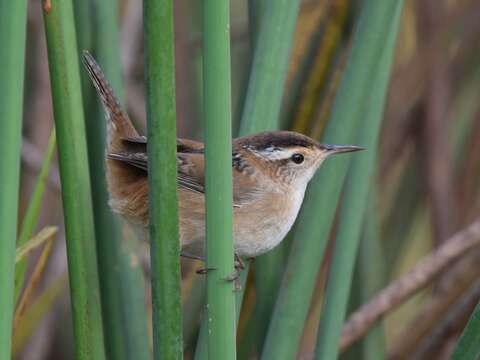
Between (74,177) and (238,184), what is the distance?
0.77 metres

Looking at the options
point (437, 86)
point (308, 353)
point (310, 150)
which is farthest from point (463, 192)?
point (310, 150)

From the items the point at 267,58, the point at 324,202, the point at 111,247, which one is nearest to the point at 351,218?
the point at 324,202

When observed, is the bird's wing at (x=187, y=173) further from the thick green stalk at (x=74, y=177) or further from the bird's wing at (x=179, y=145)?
the thick green stalk at (x=74, y=177)

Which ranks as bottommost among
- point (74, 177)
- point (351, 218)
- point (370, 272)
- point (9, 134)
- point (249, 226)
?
point (370, 272)

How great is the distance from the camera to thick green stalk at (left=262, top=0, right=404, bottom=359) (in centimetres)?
178

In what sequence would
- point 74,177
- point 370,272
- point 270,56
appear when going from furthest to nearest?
point 370,272 → point 270,56 → point 74,177

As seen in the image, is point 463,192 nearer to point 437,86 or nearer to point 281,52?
point 437,86

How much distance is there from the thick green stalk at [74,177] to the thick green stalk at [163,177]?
31 centimetres

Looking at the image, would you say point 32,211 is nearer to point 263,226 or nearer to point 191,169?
point 191,169

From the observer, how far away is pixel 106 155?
226 centimetres

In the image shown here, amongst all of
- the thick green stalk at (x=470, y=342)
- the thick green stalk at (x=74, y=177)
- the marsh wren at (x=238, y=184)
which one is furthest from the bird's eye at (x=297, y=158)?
the thick green stalk at (x=470, y=342)

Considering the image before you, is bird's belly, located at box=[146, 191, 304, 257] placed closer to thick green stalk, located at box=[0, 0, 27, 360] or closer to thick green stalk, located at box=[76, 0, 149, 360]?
thick green stalk, located at box=[76, 0, 149, 360]

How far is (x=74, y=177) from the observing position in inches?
63.9

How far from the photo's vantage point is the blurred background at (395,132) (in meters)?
2.65
